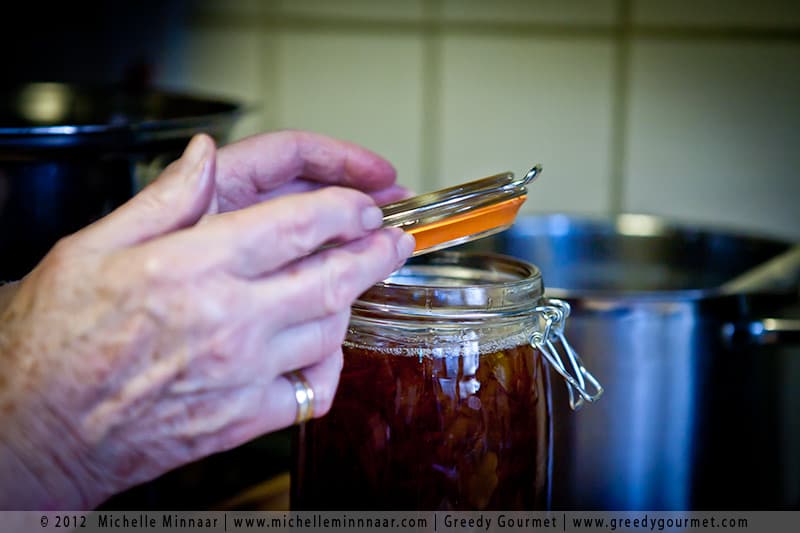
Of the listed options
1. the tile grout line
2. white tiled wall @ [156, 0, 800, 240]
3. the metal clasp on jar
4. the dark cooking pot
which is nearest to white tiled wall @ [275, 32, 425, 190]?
white tiled wall @ [156, 0, 800, 240]

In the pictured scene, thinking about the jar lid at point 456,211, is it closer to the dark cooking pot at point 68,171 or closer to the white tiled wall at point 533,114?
the dark cooking pot at point 68,171

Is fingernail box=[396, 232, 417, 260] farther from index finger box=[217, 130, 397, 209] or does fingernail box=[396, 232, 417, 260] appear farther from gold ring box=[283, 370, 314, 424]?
index finger box=[217, 130, 397, 209]

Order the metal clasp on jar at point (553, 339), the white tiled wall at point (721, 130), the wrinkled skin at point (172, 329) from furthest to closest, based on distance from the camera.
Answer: the white tiled wall at point (721, 130), the metal clasp on jar at point (553, 339), the wrinkled skin at point (172, 329)

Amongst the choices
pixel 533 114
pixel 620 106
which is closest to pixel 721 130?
pixel 620 106

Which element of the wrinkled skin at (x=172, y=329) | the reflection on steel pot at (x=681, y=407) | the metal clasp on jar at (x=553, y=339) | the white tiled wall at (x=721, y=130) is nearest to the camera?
the wrinkled skin at (x=172, y=329)

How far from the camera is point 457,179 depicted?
1163 mm

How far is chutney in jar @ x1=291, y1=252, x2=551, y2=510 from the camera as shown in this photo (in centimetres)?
43

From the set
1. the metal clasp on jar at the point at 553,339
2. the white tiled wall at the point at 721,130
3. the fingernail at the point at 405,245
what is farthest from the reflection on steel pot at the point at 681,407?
the white tiled wall at the point at 721,130

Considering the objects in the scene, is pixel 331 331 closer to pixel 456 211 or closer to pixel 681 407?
pixel 456 211

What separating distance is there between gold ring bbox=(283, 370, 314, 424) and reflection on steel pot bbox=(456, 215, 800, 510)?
24 cm

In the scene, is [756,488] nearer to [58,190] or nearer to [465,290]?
[465,290]

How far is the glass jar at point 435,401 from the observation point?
1.40 feet

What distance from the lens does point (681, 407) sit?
581 mm

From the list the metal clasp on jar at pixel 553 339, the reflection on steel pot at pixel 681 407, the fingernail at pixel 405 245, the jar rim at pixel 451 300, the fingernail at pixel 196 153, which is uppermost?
the fingernail at pixel 196 153
